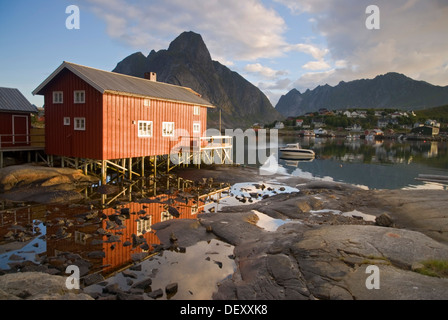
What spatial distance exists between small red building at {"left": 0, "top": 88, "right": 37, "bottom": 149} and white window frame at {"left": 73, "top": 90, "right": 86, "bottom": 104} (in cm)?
570

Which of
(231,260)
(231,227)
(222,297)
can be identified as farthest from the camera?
(231,227)

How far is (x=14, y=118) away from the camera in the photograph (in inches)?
1006

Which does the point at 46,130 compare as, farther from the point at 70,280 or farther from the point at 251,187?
the point at 70,280

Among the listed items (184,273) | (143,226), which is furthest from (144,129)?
(184,273)

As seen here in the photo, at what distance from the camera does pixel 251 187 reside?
2567 centimetres

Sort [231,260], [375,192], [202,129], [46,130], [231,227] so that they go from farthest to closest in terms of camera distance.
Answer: [202,129] < [46,130] < [375,192] < [231,227] < [231,260]

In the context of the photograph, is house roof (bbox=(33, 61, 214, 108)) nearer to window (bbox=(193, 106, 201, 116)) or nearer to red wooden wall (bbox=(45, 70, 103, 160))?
red wooden wall (bbox=(45, 70, 103, 160))

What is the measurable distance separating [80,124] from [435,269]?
2297 centimetres

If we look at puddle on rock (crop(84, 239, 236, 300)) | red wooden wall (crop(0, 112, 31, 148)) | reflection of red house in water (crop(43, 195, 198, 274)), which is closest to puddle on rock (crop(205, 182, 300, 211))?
reflection of red house in water (crop(43, 195, 198, 274))

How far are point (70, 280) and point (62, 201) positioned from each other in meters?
10.6

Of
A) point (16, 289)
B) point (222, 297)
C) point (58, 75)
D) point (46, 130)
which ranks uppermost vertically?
point (58, 75)

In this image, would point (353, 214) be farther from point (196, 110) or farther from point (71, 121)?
point (71, 121)

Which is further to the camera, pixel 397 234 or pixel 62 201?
pixel 62 201
